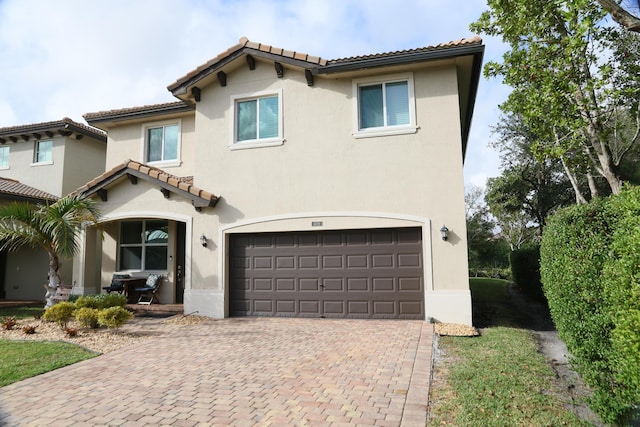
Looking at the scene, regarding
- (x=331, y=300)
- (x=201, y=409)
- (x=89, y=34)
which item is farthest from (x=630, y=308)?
(x=89, y=34)

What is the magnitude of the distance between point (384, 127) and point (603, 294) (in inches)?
320

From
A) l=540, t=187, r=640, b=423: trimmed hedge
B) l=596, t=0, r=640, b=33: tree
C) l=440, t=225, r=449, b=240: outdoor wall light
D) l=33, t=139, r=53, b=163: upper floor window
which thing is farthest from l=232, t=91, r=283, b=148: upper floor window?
l=33, t=139, r=53, b=163: upper floor window

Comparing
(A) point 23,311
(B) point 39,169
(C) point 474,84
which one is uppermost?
(C) point 474,84

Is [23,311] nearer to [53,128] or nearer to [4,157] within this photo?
[53,128]

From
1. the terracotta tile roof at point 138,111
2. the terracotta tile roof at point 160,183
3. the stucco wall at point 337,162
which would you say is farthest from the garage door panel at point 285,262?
the terracotta tile roof at point 138,111

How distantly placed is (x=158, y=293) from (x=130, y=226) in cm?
287

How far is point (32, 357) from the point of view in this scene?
7441 mm

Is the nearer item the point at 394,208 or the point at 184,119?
the point at 394,208

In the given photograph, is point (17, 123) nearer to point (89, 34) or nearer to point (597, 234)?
point (89, 34)

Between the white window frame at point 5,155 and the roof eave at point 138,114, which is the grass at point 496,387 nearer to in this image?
the roof eave at point 138,114

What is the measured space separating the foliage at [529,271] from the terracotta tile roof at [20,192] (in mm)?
19050

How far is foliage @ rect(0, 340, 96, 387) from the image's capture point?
653 centimetres

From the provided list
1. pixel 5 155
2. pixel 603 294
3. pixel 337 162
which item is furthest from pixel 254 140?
pixel 5 155

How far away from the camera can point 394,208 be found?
11.2 metres
